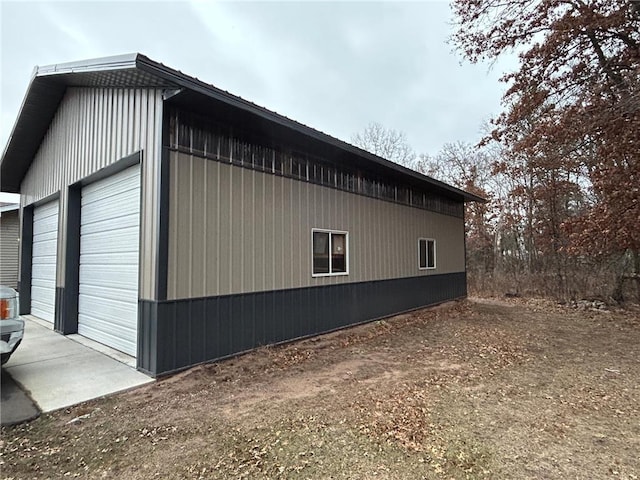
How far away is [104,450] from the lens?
2.81 meters

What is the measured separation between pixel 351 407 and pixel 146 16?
9.12 m

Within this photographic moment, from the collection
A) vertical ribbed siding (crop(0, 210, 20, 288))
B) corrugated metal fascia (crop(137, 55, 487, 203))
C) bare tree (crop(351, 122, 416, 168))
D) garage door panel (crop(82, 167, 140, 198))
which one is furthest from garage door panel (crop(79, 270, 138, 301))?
bare tree (crop(351, 122, 416, 168))

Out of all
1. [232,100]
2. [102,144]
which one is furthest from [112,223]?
[232,100]

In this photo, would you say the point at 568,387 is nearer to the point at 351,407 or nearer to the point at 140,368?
the point at 351,407

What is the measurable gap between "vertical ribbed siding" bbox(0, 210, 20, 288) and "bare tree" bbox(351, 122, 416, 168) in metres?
16.3

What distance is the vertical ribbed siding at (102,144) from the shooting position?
184 inches

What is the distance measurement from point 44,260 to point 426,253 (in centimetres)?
1000

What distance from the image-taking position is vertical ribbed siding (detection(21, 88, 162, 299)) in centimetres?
468

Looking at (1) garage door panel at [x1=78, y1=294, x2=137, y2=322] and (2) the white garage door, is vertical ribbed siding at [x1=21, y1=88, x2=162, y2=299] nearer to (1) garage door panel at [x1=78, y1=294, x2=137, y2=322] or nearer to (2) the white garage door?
(2) the white garage door

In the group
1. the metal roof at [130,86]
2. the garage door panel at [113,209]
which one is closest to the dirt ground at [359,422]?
the garage door panel at [113,209]

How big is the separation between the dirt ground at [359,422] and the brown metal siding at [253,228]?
1.28m

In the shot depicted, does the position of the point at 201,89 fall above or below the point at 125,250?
above

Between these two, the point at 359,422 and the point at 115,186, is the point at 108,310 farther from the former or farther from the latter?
the point at 359,422

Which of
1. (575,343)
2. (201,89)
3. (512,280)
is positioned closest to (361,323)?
(575,343)
